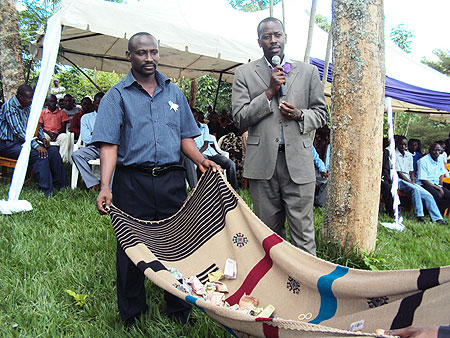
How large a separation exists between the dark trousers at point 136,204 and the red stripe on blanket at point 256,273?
16.8 inches

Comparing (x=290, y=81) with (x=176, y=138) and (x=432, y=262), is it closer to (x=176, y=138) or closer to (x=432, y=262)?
(x=176, y=138)

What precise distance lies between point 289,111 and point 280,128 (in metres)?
0.17

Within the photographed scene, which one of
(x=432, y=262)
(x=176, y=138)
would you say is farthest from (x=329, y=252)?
(x=176, y=138)

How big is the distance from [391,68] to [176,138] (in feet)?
28.3

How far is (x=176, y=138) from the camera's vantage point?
2.67 m

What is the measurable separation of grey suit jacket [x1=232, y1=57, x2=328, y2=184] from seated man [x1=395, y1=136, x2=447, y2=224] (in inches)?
193

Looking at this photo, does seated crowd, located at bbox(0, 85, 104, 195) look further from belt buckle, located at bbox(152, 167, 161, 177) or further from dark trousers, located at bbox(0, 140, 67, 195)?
belt buckle, located at bbox(152, 167, 161, 177)

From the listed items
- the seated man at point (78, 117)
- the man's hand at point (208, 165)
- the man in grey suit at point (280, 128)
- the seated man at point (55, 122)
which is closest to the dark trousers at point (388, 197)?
the man in grey suit at point (280, 128)

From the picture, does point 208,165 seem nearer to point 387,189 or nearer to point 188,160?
point 188,160

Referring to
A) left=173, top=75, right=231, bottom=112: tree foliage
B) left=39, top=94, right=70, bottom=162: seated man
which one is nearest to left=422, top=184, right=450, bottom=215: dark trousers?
left=39, top=94, right=70, bottom=162: seated man

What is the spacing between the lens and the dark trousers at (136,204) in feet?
8.39

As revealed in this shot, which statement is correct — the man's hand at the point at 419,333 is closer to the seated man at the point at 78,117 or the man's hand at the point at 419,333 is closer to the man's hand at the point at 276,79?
the man's hand at the point at 276,79

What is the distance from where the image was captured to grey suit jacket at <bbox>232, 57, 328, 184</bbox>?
2.89 m

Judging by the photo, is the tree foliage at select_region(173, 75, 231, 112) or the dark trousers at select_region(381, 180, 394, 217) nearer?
the dark trousers at select_region(381, 180, 394, 217)
